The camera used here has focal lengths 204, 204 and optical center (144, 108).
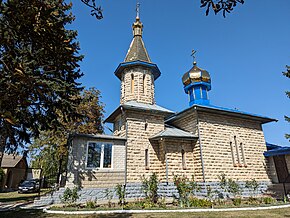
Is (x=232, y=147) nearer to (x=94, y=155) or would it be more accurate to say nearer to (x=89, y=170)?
(x=94, y=155)

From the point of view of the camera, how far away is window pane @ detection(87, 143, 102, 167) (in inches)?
535

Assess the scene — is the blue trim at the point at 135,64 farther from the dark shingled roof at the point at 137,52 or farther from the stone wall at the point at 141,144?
the stone wall at the point at 141,144

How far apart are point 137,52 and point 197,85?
7.03 meters

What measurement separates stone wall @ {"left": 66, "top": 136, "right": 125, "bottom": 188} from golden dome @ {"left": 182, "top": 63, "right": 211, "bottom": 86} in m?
11.1

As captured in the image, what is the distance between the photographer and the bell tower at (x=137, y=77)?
60.4ft

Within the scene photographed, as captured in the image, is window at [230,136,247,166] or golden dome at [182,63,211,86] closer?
window at [230,136,247,166]

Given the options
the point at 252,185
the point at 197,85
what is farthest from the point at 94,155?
the point at 197,85

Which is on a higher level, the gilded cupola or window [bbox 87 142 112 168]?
the gilded cupola

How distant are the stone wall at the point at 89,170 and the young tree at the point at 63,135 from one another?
24.0ft

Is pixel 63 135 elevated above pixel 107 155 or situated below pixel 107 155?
above

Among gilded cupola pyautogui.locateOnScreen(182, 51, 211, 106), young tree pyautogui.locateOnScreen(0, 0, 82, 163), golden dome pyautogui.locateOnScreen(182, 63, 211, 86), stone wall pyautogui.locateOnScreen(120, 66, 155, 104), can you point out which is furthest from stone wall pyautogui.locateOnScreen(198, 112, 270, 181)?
young tree pyautogui.locateOnScreen(0, 0, 82, 163)

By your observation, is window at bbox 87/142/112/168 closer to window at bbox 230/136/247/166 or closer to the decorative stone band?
the decorative stone band

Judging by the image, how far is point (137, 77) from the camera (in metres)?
18.8

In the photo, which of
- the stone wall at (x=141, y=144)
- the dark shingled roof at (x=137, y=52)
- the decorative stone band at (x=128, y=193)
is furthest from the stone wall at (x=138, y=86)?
the decorative stone band at (x=128, y=193)
